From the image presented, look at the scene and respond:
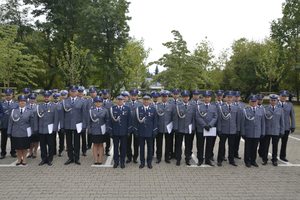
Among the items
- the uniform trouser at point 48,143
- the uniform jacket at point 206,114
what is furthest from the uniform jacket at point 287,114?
the uniform trouser at point 48,143

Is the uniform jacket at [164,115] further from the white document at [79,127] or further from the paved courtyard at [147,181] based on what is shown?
the white document at [79,127]

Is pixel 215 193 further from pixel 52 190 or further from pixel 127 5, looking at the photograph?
pixel 127 5

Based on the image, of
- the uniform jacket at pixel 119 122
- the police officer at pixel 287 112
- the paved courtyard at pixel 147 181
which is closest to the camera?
the paved courtyard at pixel 147 181

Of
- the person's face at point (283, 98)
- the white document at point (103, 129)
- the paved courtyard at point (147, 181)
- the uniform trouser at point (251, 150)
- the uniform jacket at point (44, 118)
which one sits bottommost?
the paved courtyard at point (147, 181)

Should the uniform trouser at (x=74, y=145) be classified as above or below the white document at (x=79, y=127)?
below

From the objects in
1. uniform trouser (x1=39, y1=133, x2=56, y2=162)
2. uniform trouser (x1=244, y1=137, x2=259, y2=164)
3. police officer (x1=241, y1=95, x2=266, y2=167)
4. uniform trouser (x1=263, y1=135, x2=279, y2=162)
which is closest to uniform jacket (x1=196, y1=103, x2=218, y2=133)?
police officer (x1=241, y1=95, x2=266, y2=167)

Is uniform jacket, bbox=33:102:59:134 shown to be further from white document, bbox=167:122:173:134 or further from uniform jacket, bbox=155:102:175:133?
white document, bbox=167:122:173:134

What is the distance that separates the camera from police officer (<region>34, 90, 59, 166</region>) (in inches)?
252

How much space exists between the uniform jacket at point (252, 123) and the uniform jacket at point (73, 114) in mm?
4988

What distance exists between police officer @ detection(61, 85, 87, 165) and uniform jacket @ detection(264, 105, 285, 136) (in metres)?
5.77

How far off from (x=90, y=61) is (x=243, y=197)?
24021 millimetres

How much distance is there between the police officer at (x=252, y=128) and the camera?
21.4ft

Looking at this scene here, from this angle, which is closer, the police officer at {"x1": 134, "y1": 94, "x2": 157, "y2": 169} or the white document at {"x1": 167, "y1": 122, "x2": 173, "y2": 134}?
the police officer at {"x1": 134, "y1": 94, "x2": 157, "y2": 169}

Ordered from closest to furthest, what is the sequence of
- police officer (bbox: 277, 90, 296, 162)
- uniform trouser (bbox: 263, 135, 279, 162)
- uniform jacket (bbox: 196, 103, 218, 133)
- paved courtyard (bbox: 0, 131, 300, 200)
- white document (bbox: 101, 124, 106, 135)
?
paved courtyard (bbox: 0, 131, 300, 200) < white document (bbox: 101, 124, 106, 135) < uniform jacket (bbox: 196, 103, 218, 133) < uniform trouser (bbox: 263, 135, 279, 162) < police officer (bbox: 277, 90, 296, 162)
